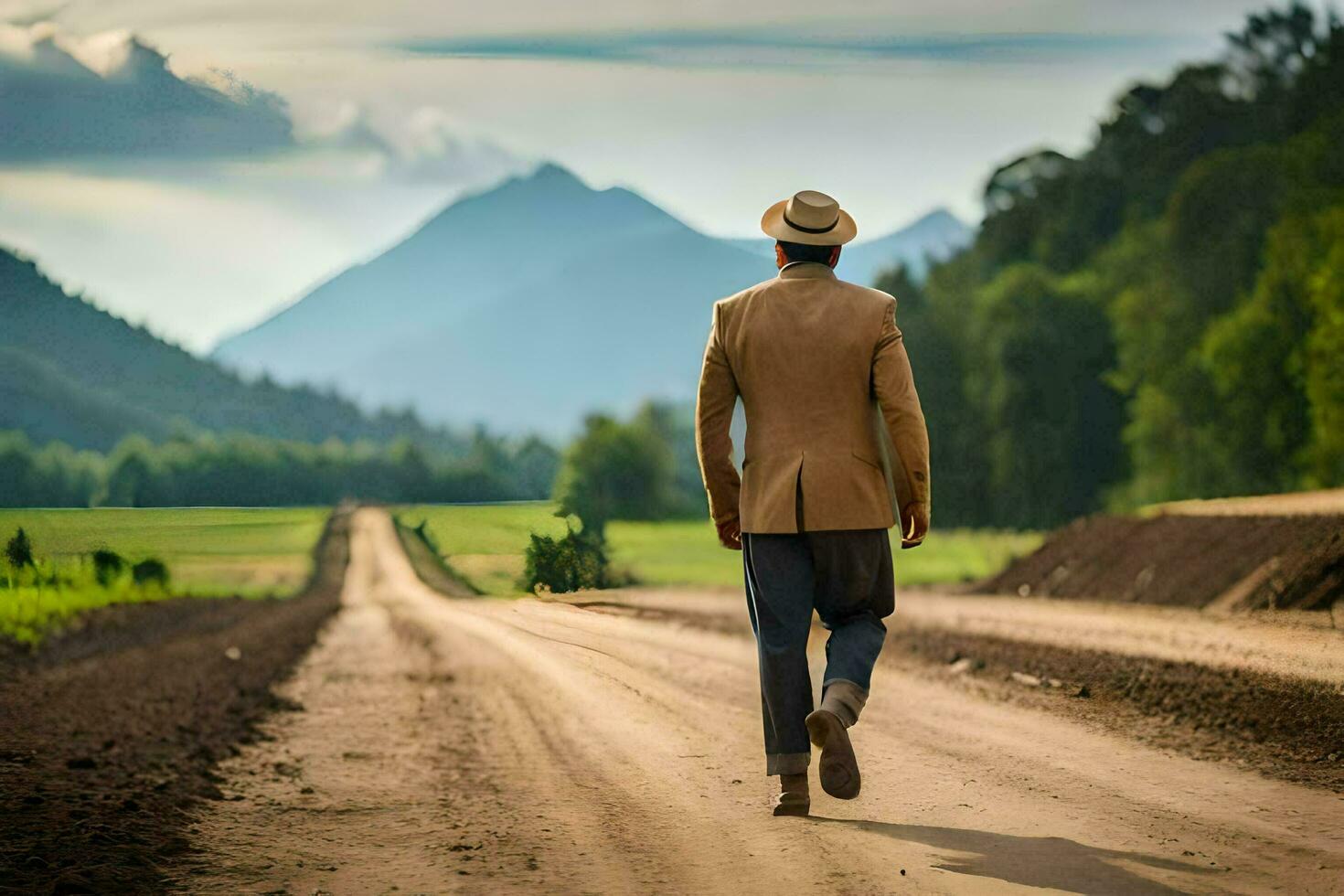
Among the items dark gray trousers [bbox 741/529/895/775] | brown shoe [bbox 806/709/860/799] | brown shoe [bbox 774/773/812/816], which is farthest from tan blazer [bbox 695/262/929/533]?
brown shoe [bbox 774/773/812/816]

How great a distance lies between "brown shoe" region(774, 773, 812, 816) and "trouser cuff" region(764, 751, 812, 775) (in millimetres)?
84

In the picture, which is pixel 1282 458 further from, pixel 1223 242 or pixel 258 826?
pixel 258 826

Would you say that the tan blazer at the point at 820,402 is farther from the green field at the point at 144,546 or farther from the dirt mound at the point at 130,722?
the green field at the point at 144,546

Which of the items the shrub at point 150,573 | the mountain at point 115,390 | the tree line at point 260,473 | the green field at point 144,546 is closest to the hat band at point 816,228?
the tree line at point 260,473

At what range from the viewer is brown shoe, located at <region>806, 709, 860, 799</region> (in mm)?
5707

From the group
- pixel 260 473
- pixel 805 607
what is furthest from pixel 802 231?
pixel 260 473

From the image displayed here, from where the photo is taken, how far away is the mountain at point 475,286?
1066 cm

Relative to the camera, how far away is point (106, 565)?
8555 mm

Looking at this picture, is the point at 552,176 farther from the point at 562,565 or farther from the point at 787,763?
the point at 787,763

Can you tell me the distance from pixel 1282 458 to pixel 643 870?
44.5 meters

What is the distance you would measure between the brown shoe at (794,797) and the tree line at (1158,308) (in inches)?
1481

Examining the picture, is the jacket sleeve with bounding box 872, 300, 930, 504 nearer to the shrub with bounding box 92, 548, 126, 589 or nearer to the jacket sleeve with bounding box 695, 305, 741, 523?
the jacket sleeve with bounding box 695, 305, 741, 523

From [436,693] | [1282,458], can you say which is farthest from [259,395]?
[1282,458]

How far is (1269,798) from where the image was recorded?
277 inches
